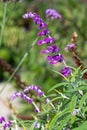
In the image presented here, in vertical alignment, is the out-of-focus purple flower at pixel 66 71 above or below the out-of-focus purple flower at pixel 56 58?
below

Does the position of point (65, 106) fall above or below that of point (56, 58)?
below

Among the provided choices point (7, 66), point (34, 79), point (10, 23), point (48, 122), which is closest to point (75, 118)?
point (48, 122)

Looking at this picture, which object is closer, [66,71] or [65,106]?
[65,106]

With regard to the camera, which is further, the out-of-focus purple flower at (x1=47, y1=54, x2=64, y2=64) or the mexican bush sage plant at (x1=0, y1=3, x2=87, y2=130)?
the out-of-focus purple flower at (x1=47, y1=54, x2=64, y2=64)

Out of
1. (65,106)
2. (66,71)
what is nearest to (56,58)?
(66,71)

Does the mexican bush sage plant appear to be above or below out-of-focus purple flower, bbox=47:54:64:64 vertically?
below

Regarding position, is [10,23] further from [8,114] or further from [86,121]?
[86,121]

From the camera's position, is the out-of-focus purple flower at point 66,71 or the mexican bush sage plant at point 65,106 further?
the out-of-focus purple flower at point 66,71

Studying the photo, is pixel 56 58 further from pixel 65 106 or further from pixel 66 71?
pixel 65 106

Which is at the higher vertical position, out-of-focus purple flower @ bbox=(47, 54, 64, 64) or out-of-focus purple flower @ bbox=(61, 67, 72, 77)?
out-of-focus purple flower @ bbox=(47, 54, 64, 64)

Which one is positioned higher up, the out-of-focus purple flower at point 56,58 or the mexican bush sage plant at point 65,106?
the out-of-focus purple flower at point 56,58

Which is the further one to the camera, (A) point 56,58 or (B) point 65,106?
(A) point 56,58
